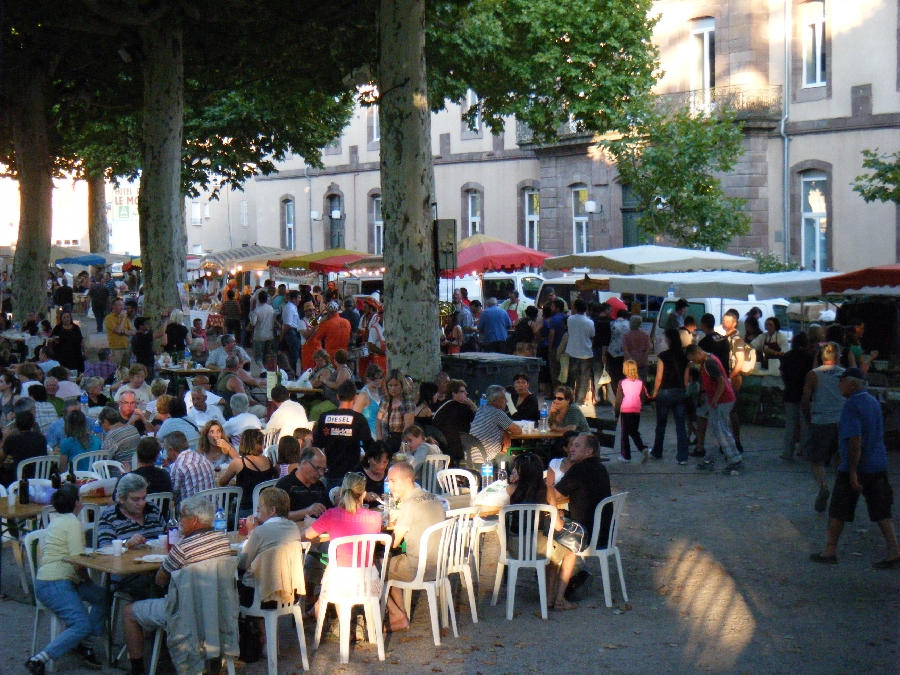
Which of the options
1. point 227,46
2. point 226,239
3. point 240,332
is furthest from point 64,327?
point 226,239

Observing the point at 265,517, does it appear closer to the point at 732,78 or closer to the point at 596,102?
the point at 596,102

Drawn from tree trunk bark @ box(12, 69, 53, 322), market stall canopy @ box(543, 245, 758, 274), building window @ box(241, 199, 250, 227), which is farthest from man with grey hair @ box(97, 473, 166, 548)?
building window @ box(241, 199, 250, 227)

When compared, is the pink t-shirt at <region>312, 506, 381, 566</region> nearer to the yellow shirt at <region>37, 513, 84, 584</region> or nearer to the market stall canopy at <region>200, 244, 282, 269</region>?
the yellow shirt at <region>37, 513, 84, 584</region>

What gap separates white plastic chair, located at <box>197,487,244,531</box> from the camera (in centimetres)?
927

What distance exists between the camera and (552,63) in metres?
25.0

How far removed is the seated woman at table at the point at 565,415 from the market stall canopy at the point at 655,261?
727 cm

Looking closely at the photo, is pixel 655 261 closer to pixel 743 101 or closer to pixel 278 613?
pixel 743 101

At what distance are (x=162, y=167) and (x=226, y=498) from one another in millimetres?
12583

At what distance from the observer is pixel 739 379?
15.4 metres

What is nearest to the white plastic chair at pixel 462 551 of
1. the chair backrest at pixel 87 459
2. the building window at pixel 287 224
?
the chair backrest at pixel 87 459

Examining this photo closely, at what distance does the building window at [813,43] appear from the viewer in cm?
2931

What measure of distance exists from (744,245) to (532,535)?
23.0 m

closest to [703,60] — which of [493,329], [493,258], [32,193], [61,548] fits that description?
[493,258]

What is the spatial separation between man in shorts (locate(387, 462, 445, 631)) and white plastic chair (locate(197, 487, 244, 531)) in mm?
1541
